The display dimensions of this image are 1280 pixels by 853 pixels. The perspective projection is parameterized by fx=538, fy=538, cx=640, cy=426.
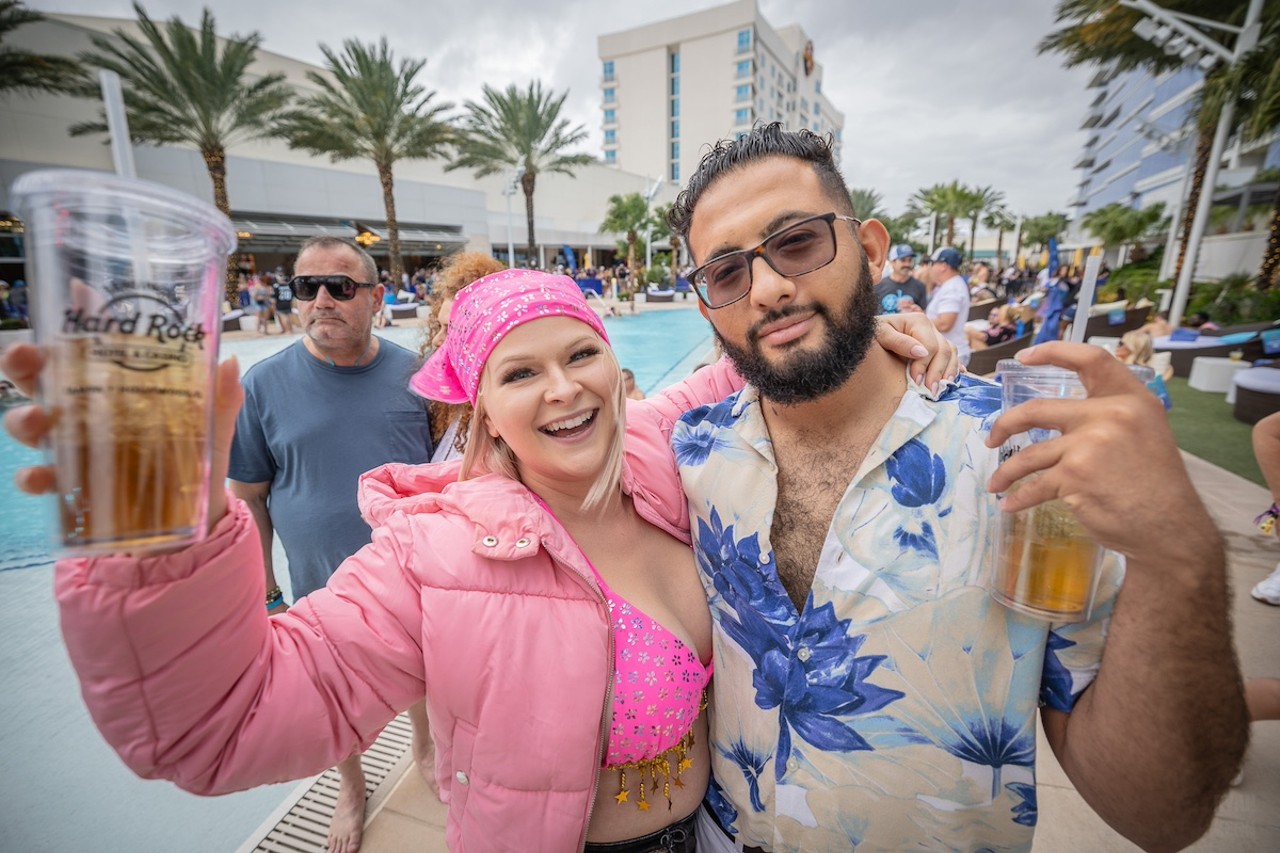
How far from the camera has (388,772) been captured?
110 inches

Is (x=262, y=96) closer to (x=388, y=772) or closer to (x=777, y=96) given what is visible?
(x=388, y=772)

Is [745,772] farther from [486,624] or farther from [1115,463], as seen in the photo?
[1115,463]

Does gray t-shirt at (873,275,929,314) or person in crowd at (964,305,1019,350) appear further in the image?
person in crowd at (964,305,1019,350)

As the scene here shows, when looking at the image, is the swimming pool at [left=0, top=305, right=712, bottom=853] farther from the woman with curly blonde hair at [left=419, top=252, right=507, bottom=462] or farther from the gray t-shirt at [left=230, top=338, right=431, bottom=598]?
the woman with curly blonde hair at [left=419, top=252, right=507, bottom=462]

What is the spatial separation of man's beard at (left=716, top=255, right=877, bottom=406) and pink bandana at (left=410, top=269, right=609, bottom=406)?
45 cm

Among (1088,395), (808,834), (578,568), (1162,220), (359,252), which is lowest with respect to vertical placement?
(808,834)

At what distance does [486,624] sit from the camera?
127 centimetres

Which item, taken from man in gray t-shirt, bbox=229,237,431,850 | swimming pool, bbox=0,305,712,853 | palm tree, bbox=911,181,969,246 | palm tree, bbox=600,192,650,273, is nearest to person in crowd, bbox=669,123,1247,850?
man in gray t-shirt, bbox=229,237,431,850

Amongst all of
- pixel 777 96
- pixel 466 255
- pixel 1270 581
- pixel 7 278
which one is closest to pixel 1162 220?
pixel 1270 581

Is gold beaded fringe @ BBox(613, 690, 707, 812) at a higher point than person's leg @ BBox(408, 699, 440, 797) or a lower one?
higher

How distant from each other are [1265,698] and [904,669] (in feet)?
8.00

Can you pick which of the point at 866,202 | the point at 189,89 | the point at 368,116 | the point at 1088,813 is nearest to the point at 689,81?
the point at 866,202

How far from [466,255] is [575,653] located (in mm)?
2824

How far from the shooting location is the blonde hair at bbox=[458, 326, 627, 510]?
161 centimetres
